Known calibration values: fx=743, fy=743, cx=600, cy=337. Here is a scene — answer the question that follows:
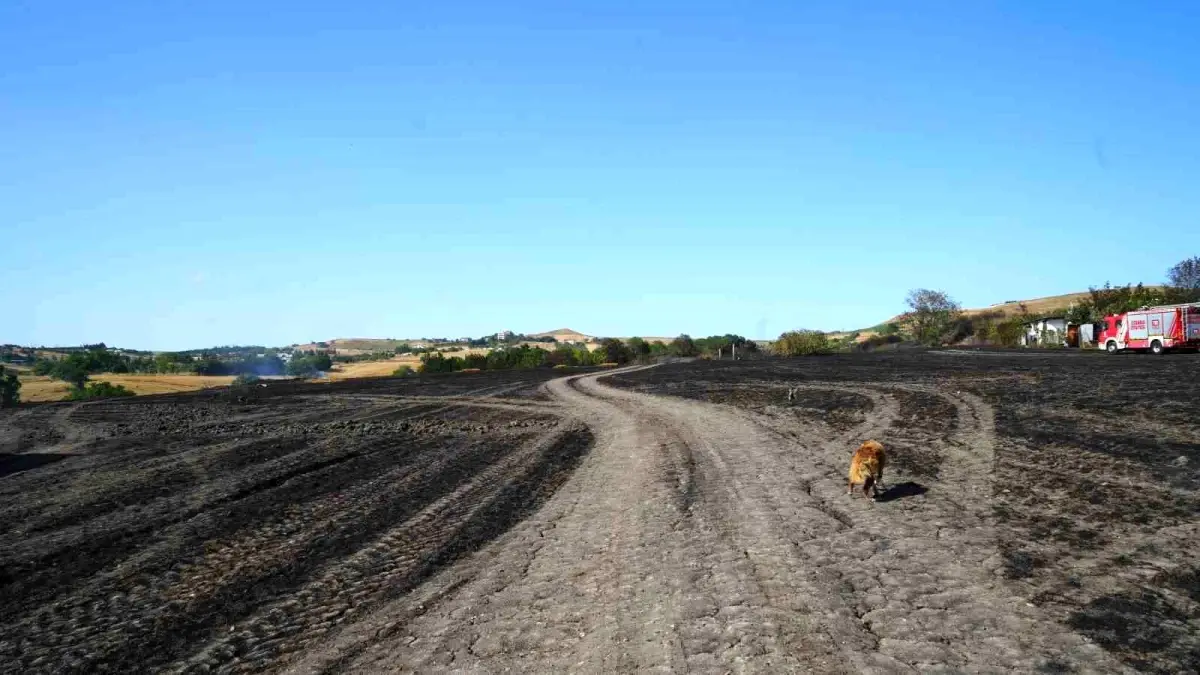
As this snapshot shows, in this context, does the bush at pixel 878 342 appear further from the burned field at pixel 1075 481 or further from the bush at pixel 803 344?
the burned field at pixel 1075 481

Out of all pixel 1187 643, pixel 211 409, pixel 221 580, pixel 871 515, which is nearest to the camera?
pixel 1187 643

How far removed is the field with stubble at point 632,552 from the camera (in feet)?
18.6

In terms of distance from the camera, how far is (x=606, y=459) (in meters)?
15.0

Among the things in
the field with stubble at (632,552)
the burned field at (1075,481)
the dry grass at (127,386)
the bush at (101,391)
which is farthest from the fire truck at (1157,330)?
the bush at (101,391)

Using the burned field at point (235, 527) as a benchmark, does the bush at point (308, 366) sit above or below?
above

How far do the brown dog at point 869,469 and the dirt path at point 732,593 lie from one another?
29cm

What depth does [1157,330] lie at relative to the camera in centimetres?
4159

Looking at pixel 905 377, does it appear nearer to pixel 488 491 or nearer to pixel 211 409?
pixel 488 491

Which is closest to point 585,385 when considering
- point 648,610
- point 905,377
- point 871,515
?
point 905,377

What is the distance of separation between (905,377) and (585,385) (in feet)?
50.4

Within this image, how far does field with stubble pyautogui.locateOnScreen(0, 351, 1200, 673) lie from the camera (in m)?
5.66

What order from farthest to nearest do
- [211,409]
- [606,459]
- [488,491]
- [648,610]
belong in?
[211,409] → [606,459] → [488,491] → [648,610]

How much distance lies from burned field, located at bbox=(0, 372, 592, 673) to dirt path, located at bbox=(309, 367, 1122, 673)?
2.58 feet

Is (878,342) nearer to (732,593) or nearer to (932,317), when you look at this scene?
(932,317)
